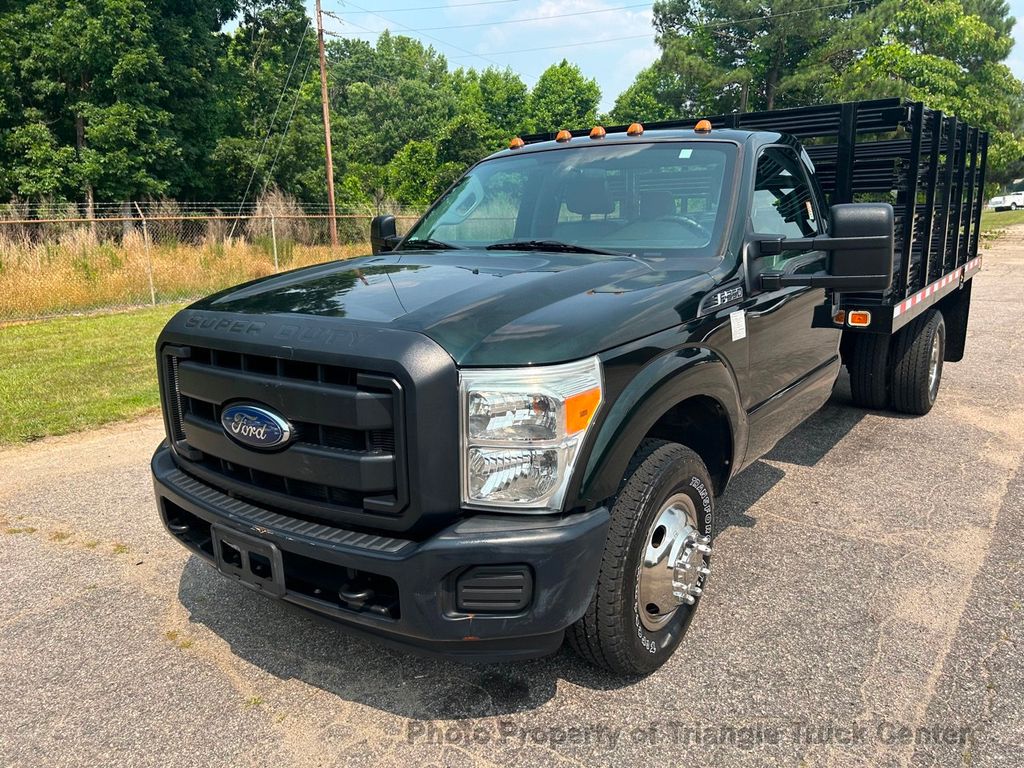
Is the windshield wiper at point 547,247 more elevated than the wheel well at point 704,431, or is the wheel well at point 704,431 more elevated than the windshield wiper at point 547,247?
the windshield wiper at point 547,247

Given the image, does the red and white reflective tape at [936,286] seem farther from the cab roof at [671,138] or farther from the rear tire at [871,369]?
the cab roof at [671,138]

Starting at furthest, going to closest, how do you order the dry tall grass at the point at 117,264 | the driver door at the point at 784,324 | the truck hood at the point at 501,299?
the dry tall grass at the point at 117,264 → the driver door at the point at 784,324 → the truck hood at the point at 501,299

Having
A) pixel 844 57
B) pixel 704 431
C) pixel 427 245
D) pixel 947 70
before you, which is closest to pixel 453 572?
pixel 704 431

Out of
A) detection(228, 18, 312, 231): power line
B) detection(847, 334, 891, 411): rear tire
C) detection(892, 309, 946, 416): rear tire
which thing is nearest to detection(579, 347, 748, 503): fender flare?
detection(847, 334, 891, 411): rear tire

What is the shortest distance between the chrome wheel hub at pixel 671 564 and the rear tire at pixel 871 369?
3.60 m

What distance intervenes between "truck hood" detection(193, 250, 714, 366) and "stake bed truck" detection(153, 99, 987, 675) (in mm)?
12

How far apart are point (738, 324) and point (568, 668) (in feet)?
5.00

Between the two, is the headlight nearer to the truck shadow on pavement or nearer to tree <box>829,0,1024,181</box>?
the truck shadow on pavement

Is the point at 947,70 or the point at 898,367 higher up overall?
the point at 947,70

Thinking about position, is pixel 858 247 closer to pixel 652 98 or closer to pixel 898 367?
pixel 898 367

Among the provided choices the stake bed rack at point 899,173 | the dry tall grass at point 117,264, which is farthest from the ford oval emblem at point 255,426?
the dry tall grass at point 117,264

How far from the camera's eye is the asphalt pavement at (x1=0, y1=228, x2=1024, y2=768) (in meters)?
2.44

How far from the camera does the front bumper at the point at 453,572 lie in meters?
2.14

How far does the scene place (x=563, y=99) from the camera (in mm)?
68250
